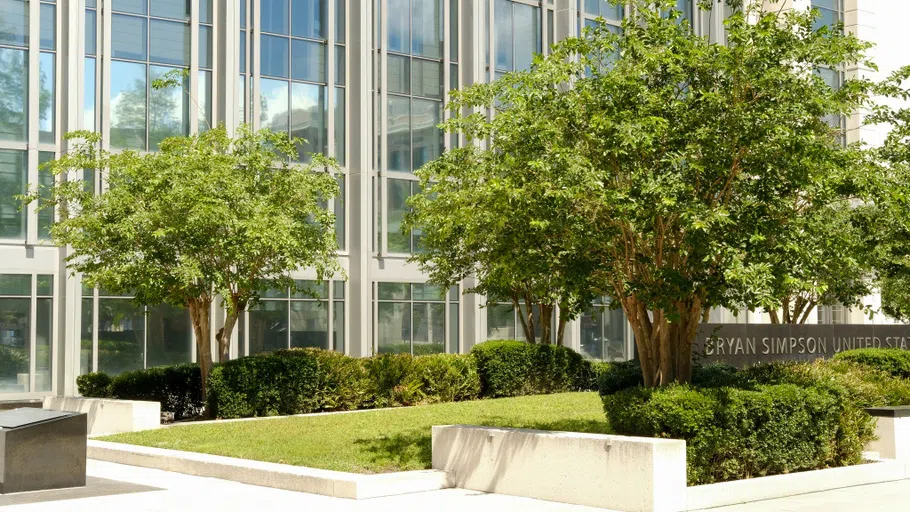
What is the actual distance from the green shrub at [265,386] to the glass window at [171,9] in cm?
1177

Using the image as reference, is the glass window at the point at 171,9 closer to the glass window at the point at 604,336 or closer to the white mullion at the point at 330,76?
the white mullion at the point at 330,76

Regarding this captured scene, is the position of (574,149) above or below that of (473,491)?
above

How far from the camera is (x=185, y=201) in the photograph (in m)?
20.8

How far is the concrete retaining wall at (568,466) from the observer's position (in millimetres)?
12320

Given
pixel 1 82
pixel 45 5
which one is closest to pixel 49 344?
pixel 1 82

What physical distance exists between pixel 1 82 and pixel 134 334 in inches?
285

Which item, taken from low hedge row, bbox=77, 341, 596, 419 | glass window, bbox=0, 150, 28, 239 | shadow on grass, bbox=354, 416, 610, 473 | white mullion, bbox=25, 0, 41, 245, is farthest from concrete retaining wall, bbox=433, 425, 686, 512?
white mullion, bbox=25, 0, 41, 245

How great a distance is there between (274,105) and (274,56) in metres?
1.45

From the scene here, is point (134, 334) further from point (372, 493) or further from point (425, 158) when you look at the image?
point (372, 493)

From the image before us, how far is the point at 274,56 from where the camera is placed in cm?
3231

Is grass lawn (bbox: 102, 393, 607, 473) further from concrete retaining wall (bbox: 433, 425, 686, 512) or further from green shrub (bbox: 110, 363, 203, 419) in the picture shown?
green shrub (bbox: 110, 363, 203, 419)

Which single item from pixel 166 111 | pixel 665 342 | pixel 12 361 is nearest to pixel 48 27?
pixel 166 111

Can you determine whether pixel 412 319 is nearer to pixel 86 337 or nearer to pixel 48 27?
pixel 86 337

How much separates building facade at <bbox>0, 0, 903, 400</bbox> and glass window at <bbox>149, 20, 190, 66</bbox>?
41mm
